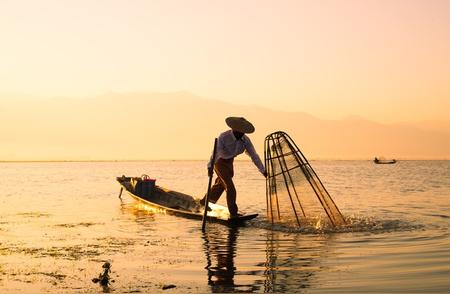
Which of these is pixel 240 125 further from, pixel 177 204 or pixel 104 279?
pixel 177 204

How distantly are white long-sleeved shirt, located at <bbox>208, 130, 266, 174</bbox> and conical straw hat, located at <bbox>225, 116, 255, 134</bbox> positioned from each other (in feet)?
1.51

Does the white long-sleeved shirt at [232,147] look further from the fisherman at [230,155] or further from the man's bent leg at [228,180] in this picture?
the man's bent leg at [228,180]

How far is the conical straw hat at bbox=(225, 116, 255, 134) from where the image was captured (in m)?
13.0

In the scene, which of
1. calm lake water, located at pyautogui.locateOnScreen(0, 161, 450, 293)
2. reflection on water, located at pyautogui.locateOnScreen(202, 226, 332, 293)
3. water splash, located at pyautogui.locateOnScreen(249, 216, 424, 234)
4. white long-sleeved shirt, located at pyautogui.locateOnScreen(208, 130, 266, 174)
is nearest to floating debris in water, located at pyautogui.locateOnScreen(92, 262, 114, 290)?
calm lake water, located at pyautogui.locateOnScreen(0, 161, 450, 293)

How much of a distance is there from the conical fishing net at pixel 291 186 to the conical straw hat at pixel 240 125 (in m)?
0.70

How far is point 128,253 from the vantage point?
10.3 metres

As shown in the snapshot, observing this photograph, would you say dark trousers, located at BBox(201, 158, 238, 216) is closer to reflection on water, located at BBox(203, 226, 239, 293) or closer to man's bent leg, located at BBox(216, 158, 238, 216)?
man's bent leg, located at BBox(216, 158, 238, 216)

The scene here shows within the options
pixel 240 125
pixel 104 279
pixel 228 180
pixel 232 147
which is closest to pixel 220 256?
pixel 104 279

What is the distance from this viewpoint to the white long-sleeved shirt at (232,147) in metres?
13.5

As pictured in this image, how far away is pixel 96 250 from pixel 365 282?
18.8 feet

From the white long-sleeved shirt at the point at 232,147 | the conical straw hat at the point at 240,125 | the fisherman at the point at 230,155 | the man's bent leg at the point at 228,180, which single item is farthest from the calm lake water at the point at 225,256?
the conical straw hat at the point at 240,125

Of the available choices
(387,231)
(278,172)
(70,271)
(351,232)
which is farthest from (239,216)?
(70,271)

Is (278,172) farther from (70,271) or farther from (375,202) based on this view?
Result: (375,202)

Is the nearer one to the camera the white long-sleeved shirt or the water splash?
the water splash
